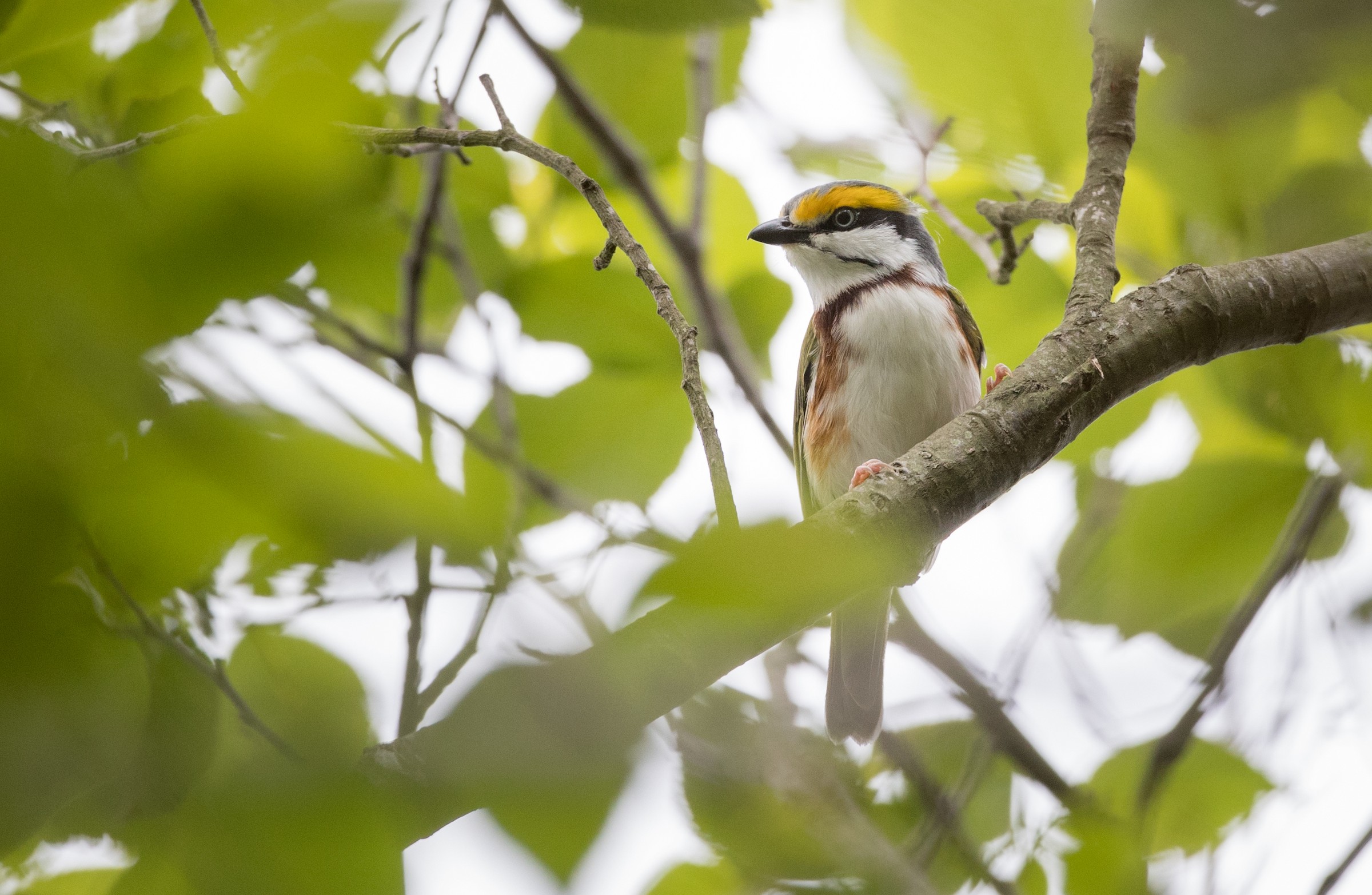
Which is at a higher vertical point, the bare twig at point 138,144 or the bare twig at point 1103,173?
the bare twig at point 1103,173

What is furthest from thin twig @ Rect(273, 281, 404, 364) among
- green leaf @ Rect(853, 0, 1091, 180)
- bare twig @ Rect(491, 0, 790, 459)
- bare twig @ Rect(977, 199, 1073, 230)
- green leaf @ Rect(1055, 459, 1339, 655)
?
green leaf @ Rect(1055, 459, 1339, 655)

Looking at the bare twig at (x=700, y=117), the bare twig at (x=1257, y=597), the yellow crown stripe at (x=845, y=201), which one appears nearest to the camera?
the bare twig at (x=1257, y=597)

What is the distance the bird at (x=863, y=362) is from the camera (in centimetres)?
422

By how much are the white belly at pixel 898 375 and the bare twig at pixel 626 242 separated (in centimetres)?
208

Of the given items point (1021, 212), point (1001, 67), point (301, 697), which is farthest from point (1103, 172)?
point (301, 697)

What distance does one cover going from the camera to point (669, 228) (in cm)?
346

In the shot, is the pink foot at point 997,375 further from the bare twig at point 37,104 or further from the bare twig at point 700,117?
the bare twig at point 37,104

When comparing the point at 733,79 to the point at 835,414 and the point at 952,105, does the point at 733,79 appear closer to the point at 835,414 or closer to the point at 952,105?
the point at 952,105

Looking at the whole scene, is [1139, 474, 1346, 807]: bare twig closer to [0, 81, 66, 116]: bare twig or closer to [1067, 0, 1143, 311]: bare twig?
[1067, 0, 1143, 311]: bare twig

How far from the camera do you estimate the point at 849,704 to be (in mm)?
4387

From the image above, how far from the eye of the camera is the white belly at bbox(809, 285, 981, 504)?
165 inches

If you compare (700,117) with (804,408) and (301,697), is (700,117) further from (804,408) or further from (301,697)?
(301,697)

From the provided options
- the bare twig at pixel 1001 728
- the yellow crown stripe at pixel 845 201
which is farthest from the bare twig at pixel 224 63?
the yellow crown stripe at pixel 845 201

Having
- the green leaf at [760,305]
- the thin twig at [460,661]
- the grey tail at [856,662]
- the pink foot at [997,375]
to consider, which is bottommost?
the thin twig at [460,661]
